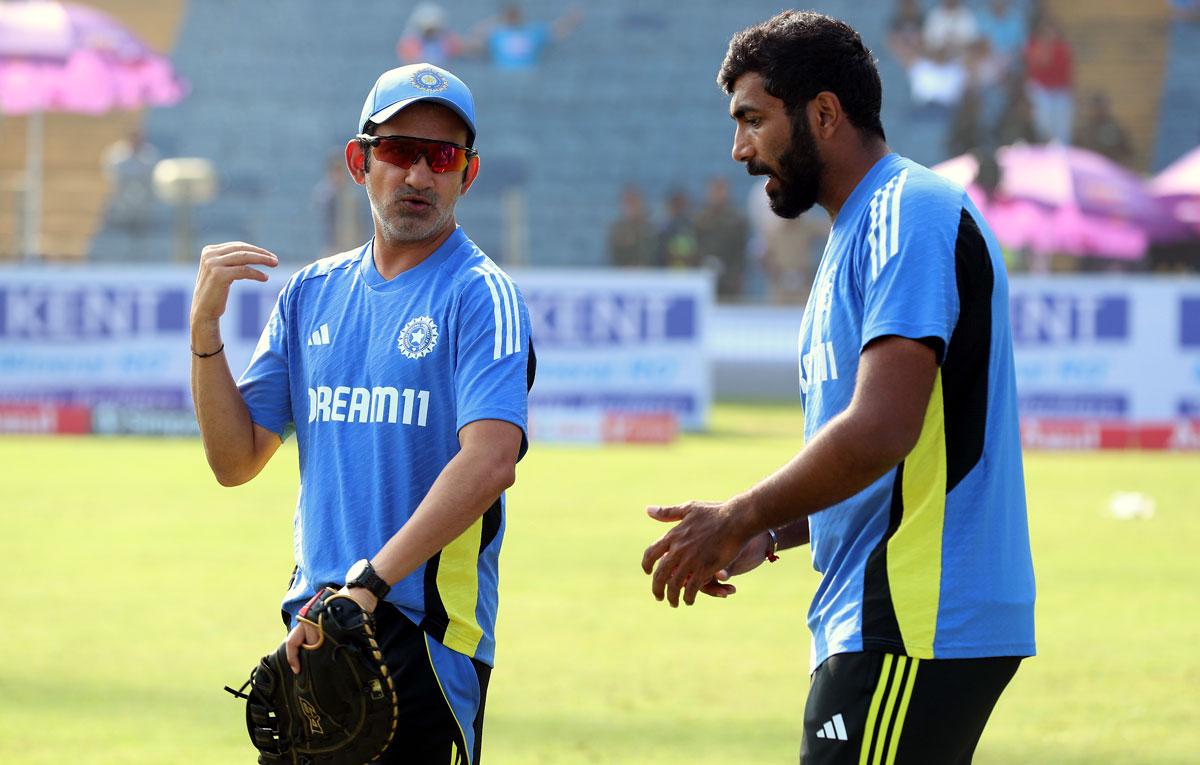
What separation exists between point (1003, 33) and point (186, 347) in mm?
18743

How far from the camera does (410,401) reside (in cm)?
399

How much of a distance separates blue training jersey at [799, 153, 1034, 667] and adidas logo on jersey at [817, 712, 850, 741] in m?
0.15

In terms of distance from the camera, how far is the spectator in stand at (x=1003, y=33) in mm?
32938

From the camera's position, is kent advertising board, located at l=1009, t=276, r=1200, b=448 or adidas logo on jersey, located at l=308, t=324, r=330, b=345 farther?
kent advertising board, located at l=1009, t=276, r=1200, b=448

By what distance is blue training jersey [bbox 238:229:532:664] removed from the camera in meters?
3.95

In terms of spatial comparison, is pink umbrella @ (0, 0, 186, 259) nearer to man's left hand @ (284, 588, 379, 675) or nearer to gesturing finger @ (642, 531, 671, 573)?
man's left hand @ (284, 588, 379, 675)

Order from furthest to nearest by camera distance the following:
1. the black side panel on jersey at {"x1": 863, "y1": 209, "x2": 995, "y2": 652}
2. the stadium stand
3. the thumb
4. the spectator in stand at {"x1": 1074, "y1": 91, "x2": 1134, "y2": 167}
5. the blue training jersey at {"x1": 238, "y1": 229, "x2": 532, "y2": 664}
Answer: the stadium stand
the spectator in stand at {"x1": 1074, "y1": 91, "x2": 1134, "y2": 167}
the blue training jersey at {"x1": 238, "y1": 229, "x2": 532, "y2": 664}
the thumb
the black side panel on jersey at {"x1": 863, "y1": 209, "x2": 995, "y2": 652}

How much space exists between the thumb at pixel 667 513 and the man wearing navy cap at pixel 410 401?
335 millimetres

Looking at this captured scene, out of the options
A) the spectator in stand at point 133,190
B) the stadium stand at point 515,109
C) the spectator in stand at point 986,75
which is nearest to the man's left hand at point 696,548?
the spectator in stand at point 133,190

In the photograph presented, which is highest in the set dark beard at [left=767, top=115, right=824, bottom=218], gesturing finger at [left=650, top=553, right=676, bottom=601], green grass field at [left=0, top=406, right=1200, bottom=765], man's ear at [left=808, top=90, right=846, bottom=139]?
man's ear at [left=808, top=90, right=846, bottom=139]

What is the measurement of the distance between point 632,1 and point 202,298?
34.0m

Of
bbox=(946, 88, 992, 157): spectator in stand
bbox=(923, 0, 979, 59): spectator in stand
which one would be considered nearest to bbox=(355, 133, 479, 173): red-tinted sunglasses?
bbox=(946, 88, 992, 157): spectator in stand

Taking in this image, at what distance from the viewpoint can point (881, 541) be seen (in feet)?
12.0

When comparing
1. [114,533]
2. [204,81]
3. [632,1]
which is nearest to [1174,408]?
[114,533]
